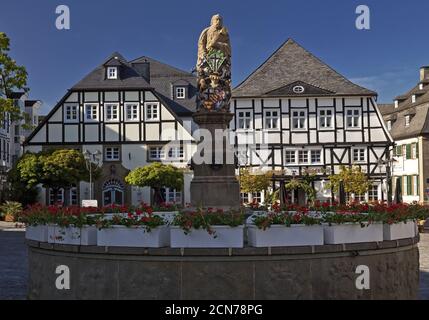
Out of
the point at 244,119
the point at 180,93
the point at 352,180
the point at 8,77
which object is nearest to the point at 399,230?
the point at 8,77

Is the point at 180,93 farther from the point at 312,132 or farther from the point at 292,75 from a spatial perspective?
the point at 312,132

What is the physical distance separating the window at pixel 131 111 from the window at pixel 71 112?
3737 mm

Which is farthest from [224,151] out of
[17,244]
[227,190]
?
[17,244]

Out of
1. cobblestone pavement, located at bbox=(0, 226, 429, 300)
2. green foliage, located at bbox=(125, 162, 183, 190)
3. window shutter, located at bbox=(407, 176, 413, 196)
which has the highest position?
green foliage, located at bbox=(125, 162, 183, 190)

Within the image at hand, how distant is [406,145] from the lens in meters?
51.2

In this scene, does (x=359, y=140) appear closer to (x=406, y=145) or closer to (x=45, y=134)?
(x=406, y=145)

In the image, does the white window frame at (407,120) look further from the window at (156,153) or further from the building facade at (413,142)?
the window at (156,153)

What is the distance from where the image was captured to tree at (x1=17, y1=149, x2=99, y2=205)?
124 ft

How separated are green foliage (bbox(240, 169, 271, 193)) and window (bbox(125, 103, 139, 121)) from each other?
30.6 ft

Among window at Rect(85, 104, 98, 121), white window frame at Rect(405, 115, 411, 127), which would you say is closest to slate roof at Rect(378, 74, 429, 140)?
white window frame at Rect(405, 115, 411, 127)

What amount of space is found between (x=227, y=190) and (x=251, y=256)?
4.74m

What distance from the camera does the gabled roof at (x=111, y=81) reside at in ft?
145

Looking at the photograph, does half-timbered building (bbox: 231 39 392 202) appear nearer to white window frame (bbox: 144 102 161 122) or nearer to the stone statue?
white window frame (bbox: 144 102 161 122)

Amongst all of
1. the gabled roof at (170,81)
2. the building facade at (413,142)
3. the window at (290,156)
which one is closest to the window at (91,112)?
the gabled roof at (170,81)
